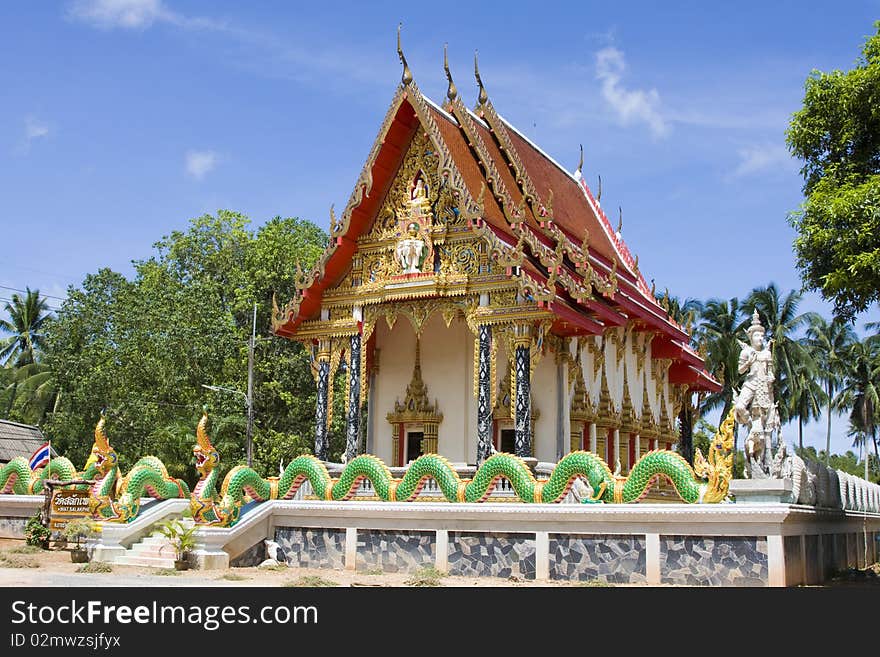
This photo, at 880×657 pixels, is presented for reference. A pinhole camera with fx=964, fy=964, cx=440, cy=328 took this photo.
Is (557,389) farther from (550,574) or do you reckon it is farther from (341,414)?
(341,414)

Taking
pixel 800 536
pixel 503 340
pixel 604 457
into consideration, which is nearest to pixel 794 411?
pixel 604 457

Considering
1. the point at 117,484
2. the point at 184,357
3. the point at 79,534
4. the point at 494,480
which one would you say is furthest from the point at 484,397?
the point at 184,357

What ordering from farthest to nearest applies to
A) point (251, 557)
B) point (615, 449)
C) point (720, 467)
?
point (615, 449) < point (251, 557) < point (720, 467)

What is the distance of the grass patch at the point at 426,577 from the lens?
533 inches

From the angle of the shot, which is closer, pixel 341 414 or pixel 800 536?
pixel 800 536

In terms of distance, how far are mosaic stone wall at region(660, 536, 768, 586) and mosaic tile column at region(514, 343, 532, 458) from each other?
14.3 ft

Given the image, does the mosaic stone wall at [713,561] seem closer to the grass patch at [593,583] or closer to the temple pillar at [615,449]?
the grass patch at [593,583]

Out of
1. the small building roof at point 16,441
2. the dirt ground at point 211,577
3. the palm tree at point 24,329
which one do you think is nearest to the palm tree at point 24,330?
the palm tree at point 24,329

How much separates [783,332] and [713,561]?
111ft

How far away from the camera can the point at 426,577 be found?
14.1 meters

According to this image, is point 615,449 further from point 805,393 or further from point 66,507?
point 805,393

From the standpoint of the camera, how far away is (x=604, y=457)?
21.0m

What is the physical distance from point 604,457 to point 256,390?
14.8 meters

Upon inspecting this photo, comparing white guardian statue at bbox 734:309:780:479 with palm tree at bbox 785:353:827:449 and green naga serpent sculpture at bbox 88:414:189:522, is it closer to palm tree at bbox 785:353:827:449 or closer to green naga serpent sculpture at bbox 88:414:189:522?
green naga serpent sculpture at bbox 88:414:189:522
